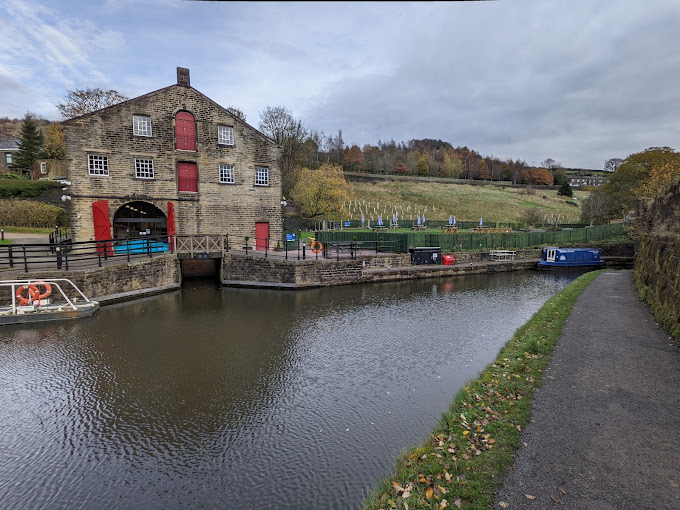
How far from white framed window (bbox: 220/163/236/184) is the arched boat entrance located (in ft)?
14.0

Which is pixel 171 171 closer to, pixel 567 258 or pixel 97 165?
pixel 97 165

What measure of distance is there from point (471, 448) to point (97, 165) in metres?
22.3

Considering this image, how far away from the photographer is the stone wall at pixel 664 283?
9289mm

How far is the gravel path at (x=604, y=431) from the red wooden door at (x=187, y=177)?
811 inches

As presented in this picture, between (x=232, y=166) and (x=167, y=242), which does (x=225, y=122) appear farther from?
(x=167, y=242)

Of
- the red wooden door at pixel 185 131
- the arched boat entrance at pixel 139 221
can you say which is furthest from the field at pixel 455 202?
the arched boat entrance at pixel 139 221

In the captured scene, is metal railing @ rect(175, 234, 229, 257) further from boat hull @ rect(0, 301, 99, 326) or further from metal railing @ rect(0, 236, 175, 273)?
boat hull @ rect(0, 301, 99, 326)

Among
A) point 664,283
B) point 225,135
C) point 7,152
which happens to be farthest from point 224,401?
point 7,152

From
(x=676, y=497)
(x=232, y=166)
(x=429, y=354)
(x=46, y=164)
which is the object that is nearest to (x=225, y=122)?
(x=232, y=166)

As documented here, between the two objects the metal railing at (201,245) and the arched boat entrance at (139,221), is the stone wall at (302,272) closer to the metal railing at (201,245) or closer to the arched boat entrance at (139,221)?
the metal railing at (201,245)

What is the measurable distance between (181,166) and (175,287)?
7.95 m

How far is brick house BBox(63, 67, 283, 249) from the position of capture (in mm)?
19391

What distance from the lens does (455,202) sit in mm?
66125

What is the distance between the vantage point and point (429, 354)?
959 cm
